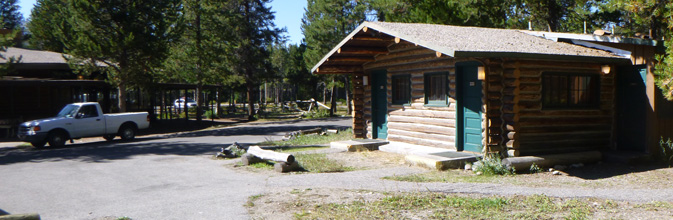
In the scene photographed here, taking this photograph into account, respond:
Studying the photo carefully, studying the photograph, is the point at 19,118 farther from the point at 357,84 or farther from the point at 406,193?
the point at 406,193

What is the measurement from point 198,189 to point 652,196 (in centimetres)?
740

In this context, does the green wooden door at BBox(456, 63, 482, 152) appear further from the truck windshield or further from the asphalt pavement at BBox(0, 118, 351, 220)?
the truck windshield

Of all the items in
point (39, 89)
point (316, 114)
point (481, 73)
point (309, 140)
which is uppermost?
point (39, 89)

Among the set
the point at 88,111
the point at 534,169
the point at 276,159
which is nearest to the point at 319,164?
the point at 276,159

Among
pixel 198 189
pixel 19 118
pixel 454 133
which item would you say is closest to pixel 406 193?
pixel 198 189

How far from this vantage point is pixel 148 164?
1323 cm

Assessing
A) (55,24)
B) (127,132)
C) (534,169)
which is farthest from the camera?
(55,24)

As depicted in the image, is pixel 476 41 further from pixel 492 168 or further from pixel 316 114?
pixel 316 114

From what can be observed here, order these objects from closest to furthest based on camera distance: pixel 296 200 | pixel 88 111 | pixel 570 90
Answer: pixel 296 200 < pixel 570 90 < pixel 88 111

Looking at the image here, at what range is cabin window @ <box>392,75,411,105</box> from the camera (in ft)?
47.6

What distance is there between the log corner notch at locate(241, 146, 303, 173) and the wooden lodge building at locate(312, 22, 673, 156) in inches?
144

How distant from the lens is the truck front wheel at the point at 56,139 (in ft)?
61.5

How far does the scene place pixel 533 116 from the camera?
38.5 feet

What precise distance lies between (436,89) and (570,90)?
3086mm
